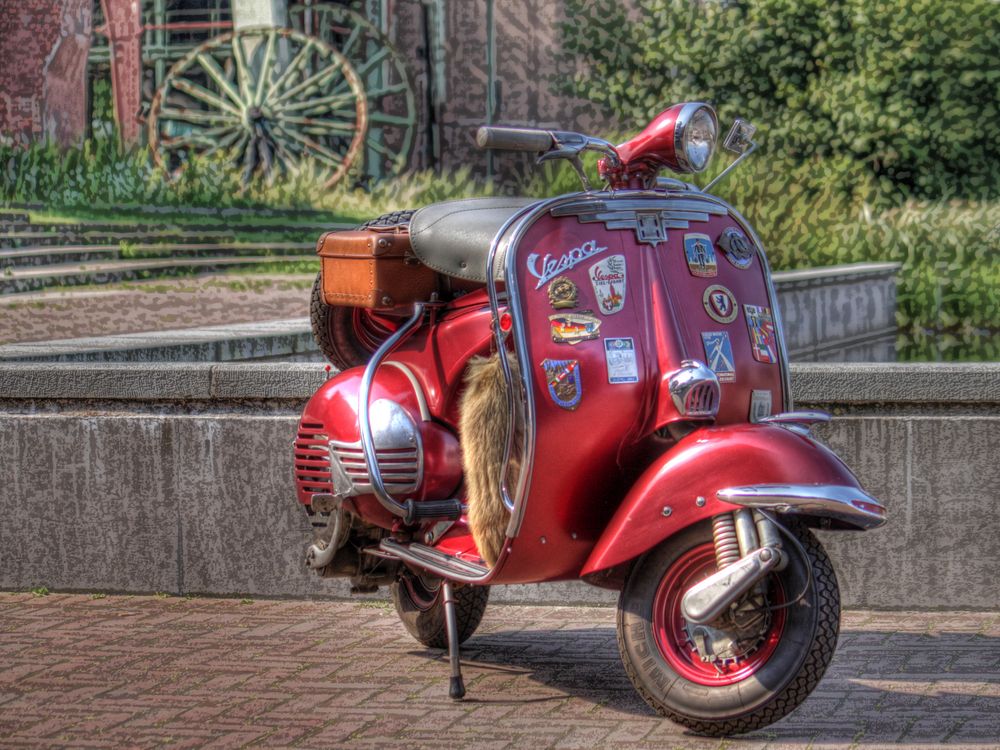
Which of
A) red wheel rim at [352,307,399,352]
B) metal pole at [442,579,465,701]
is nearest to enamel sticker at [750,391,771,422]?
metal pole at [442,579,465,701]

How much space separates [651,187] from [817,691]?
1.42 m

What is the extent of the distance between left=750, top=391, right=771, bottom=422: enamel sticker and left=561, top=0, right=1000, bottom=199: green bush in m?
16.3

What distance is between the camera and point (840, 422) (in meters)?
5.48

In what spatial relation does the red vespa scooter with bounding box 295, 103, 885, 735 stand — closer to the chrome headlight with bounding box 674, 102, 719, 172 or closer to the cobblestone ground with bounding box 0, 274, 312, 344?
the chrome headlight with bounding box 674, 102, 719, 172

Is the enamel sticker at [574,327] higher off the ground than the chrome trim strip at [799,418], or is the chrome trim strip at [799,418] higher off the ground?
the enamel sticker at [574,327]

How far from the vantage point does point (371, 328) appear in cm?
521

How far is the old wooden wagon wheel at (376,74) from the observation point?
24.0 metres

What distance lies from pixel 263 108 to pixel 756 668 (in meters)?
19.9

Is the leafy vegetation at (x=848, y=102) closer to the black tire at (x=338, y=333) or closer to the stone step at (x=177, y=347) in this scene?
the stone step at (x=177, y=347)

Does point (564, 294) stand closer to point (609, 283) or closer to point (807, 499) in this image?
point (609, 283)

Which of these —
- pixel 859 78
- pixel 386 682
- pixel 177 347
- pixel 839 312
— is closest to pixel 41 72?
pixel 859 78

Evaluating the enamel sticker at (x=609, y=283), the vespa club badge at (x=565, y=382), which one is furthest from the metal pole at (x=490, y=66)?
the vespa club badge at (x=565, y=382)

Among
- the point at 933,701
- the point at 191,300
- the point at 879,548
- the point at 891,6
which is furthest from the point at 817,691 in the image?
the point at 891,6

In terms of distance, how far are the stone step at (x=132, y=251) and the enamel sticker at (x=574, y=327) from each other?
11.7 m
